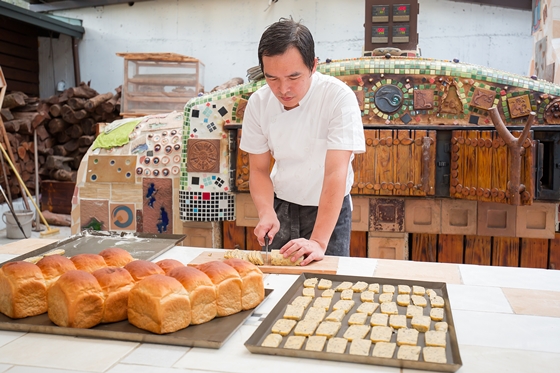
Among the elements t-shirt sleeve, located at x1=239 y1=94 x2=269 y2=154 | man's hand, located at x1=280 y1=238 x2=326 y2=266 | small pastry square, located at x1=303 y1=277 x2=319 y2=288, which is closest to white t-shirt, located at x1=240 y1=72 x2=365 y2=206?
t-shirt sleeve, located at x1=239 y1=94 x2=269 y2=154

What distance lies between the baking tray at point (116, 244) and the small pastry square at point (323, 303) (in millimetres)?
903

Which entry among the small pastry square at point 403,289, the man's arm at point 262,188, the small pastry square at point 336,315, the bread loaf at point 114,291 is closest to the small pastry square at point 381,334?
the small pastry square at point 336,315

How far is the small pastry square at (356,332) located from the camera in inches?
55.9

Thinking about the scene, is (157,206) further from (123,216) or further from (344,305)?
(344,305)

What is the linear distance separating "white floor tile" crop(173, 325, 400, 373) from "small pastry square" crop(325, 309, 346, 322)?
0.24 metres

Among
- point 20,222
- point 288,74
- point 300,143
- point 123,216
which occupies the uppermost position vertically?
point 288,74

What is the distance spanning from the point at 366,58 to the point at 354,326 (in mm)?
3184

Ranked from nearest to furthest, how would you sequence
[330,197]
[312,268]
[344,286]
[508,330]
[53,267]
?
[508,330]
[53,267]
[344,286]
[312,268]
[330,197]

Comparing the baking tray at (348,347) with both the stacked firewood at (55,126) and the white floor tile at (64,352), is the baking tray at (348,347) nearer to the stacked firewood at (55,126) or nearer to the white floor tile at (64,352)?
the white floor tile at (64,352)

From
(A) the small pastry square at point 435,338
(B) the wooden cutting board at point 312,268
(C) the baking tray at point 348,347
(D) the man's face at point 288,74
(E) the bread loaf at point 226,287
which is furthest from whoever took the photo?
(D) the man's face at point 288,74

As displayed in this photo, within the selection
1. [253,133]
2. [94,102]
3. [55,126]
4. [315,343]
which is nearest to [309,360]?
[315,343]

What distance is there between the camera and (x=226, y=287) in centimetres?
163

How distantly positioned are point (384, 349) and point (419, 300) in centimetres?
42

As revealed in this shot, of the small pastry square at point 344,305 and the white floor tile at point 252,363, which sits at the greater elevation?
the small pastry square at point 344,305
